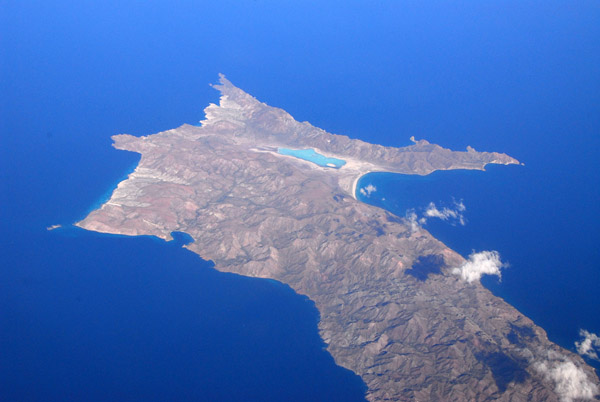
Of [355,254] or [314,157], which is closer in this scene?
[355,254]

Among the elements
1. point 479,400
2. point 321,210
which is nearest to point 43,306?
point 321,210

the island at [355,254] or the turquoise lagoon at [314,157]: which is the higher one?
the turquoise lagoon at [314,157]

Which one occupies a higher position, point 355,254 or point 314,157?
point 314,157

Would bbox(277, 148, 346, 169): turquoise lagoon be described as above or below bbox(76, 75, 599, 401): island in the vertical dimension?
above

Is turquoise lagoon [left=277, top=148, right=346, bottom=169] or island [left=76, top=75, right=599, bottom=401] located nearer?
island [left=76, top=75, right=599, bottom=401]
